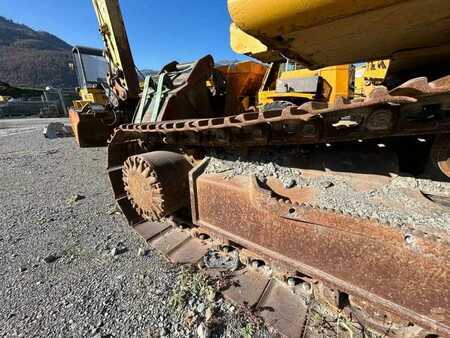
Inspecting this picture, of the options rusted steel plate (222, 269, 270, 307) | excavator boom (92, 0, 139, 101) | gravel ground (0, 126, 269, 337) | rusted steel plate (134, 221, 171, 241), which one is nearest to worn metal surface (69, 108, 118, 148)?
excavator boom (92, 0, 139, 101)

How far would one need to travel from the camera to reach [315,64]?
177cm

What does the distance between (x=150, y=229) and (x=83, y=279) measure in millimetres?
753

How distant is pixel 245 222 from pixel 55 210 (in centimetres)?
300

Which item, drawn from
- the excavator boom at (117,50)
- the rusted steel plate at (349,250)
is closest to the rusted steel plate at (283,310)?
the rusted steel plate at (349,250)

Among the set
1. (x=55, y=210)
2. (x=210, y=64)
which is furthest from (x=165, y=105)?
(x=55, y=210)

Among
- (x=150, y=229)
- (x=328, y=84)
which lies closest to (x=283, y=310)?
(x=150, y=229)

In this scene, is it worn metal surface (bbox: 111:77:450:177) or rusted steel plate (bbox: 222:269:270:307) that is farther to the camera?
rusted steel plate (bbox: 222:269:270:307)

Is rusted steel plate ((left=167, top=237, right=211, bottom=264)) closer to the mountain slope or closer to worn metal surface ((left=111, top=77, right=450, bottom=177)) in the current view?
worn metal surface ((left=111, top=77, right=450, bottom=177))

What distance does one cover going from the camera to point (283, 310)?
1659 mm

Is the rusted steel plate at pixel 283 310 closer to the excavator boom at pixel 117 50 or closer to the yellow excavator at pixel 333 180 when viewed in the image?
the yellow excavator at pixel 333 180

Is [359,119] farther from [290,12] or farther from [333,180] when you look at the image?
[290,12]

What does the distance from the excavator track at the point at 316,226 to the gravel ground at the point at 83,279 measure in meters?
0.26

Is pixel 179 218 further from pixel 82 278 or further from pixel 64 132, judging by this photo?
pixel 64 132

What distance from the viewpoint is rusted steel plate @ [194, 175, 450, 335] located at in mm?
1097
